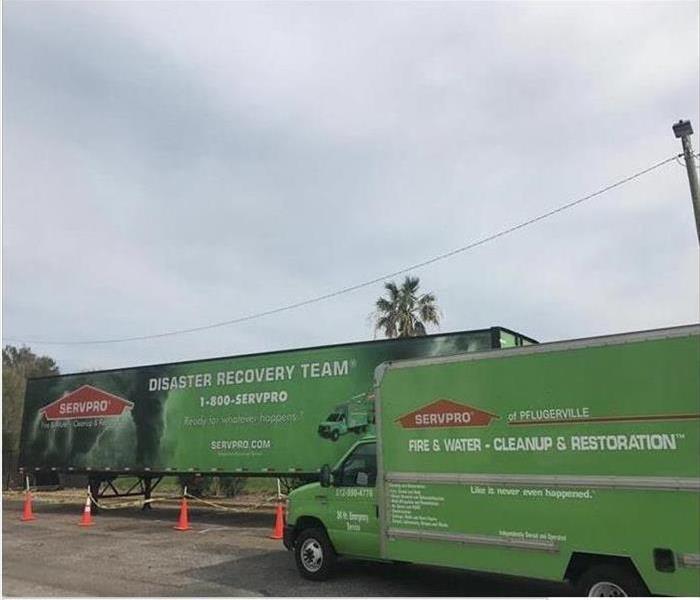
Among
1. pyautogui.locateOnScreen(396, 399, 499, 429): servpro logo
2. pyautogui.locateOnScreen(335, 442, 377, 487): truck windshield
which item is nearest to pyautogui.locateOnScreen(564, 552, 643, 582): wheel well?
pyautogui.locateOnScreen(396, 399, 499, 429): servpro logo

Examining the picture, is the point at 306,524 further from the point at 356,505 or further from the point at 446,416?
the point at 446,416

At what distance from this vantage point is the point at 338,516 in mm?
9156

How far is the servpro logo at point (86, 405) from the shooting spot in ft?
67.7

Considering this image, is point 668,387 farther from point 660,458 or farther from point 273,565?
point 273,565

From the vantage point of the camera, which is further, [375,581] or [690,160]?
[690,160]

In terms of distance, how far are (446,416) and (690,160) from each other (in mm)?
9820

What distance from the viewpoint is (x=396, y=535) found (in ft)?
27.5

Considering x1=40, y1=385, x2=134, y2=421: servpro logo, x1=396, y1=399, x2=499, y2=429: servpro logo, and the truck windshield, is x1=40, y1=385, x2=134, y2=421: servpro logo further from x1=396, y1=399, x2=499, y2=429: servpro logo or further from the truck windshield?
x1=396, y1=399, x2=499, y2=429: servpro logo

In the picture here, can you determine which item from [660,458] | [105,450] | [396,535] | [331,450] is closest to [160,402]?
[105,450]

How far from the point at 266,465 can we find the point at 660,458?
471 inches

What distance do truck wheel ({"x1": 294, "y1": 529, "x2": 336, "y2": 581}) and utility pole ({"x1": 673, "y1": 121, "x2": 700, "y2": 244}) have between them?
381 inches

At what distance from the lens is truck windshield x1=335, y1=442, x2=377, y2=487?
905 centimetres

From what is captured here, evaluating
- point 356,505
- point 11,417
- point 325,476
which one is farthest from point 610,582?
point 11,417

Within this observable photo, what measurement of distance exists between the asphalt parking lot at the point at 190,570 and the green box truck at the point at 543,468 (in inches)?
28.5
